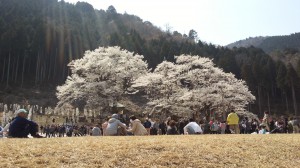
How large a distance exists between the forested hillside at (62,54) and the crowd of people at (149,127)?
133ft

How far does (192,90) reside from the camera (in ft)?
124

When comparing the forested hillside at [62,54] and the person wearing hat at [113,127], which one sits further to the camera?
the forested hillside at [62,54]

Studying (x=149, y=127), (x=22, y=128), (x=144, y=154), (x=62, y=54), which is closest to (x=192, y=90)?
(x=149, y=127)

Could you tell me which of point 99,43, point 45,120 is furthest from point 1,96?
point 99,43

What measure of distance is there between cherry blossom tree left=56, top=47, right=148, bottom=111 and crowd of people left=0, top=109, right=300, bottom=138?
16.0 feet

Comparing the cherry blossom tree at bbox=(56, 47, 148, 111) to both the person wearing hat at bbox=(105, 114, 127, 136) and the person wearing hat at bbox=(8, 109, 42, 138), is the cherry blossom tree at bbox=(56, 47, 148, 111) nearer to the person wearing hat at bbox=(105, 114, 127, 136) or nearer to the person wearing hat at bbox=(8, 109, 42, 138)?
the person wearing hat at bbox=(105, 114, 127, 136)

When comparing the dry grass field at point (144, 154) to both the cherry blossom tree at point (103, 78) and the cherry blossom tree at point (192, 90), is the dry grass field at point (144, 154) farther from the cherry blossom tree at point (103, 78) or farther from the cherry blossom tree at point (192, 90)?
the cherry blossom tree at point (103, 78)

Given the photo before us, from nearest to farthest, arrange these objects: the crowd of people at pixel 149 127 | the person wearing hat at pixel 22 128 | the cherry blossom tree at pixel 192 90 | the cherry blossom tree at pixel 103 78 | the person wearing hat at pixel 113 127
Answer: the person wearing hat at pixel 22 128, the crowd of people at pixel 149 127, the person wearing hat at pixel 113 127, the cherry blossom tree at pixel 103 78, the cherry blossom tree at pixel 192 90

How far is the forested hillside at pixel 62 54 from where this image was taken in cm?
7019

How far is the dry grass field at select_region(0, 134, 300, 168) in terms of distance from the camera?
7.86 m

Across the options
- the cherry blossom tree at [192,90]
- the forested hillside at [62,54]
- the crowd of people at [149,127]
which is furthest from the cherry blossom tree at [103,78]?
the forested hillside at [62,54]

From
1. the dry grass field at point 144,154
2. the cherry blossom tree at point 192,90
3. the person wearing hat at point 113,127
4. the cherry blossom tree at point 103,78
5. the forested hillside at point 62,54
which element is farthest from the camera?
the forested hillside at point 62,54

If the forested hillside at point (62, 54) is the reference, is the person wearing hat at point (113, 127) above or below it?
below

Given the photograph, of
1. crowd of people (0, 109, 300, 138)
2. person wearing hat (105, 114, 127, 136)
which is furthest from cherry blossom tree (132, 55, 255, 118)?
person wearing hat (105, 114, 127, 136)
